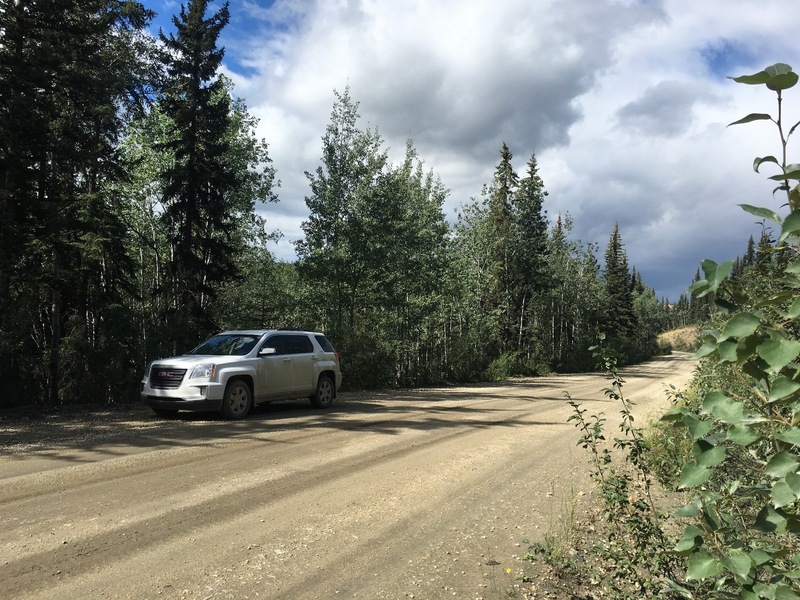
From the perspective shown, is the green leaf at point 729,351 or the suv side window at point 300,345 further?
the suv side window at point 300,345

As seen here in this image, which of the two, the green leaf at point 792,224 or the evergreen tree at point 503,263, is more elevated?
the evergreen tree at point 503,263

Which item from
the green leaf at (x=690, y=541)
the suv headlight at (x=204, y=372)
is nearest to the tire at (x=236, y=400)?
the suv headlight at (x=204, y=372)

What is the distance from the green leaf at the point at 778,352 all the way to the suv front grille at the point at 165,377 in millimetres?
11091

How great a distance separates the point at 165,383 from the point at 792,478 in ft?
37.4

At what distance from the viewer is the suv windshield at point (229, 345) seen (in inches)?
472

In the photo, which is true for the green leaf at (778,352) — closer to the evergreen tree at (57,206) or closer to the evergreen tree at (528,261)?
the evergreen tree at (57,206)

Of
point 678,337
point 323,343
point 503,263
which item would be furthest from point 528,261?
point 678,337

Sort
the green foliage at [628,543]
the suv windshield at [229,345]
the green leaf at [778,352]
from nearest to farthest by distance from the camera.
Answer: the green leaf at [778,352] < the green foliage at [628,543] < the suv windshield at [229,345]

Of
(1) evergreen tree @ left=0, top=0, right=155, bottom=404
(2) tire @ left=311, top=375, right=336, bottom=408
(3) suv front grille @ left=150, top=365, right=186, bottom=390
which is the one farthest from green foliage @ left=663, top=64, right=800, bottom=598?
(1) evergreen tree @ left=0, top=0, right=155, bottom=404

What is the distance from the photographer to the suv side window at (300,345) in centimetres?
1320

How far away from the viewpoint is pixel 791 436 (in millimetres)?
1267

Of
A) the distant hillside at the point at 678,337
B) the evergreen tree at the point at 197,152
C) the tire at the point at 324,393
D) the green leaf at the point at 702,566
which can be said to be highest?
the evergreen tree at the point at 197,152

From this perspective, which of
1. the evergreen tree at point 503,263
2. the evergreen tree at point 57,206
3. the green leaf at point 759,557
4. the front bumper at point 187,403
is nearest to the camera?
the green leaf at point 759,557

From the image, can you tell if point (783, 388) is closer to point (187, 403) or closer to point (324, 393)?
point (187, 403)
